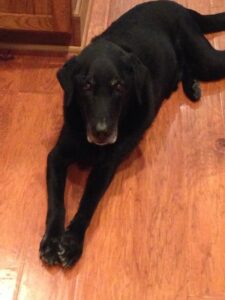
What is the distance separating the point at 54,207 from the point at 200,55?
811 mm

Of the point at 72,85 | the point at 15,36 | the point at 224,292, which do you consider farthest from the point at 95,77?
the point at 15,36

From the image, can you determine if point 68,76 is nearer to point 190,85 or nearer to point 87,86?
point 87,86

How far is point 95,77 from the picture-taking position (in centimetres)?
133

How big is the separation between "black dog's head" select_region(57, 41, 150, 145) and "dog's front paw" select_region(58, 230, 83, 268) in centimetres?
28

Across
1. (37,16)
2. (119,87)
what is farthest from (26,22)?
(119,87)

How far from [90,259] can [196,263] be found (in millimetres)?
292

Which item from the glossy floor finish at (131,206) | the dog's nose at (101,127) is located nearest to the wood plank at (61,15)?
the glossy floor finish at (131,206)

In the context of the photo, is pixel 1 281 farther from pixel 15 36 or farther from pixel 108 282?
pixel 15 36

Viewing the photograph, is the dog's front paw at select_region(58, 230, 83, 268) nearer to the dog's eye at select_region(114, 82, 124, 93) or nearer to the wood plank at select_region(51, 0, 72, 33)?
the dog's eye at select_region(114, 82, 124, 93)

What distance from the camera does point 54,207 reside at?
1.42m

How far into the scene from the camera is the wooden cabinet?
5.84ft

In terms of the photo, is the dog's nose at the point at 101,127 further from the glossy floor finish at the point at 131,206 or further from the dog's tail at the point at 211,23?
the dog's tail at the point at 211,23

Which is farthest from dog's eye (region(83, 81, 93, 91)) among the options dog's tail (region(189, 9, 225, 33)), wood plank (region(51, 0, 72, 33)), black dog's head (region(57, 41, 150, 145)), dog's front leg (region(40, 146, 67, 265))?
dog's tail (region(189, 9, 225, 33))

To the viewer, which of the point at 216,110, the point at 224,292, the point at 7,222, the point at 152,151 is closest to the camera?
the point at 224,292
